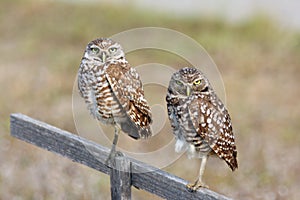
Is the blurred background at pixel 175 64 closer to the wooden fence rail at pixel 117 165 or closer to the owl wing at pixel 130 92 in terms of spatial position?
the wooden fence rail at pixel 117 165

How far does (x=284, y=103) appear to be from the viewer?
8289 millimetres

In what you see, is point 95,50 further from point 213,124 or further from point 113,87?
point 213,124

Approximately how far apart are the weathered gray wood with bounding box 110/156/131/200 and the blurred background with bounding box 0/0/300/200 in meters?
1.58

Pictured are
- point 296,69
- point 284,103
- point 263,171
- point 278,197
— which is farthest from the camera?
point 296,69

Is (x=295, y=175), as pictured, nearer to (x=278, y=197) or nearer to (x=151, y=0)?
(x=278, y=197)

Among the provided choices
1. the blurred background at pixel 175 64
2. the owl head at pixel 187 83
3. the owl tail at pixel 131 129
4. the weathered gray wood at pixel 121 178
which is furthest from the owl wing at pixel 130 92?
the blurred background at pixel 175 64

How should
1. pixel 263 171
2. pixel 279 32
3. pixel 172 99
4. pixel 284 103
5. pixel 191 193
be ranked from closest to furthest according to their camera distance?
pixel 191 193 < pixel 172 99 < pixel 263 171 < pixel 284 103 < pixel 279 32

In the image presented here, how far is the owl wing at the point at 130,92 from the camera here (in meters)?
3.92

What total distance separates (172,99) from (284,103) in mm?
4787

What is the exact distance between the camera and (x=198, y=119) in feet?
12.4

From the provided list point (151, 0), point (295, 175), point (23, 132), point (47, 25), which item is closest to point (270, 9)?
point (151, 0)

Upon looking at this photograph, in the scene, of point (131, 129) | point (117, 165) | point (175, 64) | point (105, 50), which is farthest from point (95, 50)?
point (175, 64)

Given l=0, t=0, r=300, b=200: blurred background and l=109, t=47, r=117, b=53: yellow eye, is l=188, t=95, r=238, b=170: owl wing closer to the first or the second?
l=109, t=47, r=117, b=53: yellow eye

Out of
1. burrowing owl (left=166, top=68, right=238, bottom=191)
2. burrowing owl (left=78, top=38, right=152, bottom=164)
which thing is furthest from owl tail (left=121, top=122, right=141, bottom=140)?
burrowing owl (left=166, top=68, right=238, bottom=191)
